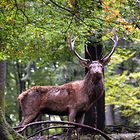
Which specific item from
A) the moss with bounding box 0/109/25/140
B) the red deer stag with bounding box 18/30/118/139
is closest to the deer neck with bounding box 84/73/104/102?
the red deer stag with bounding box 18/30/118/139

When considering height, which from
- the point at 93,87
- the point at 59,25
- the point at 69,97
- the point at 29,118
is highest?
the point at 59,25

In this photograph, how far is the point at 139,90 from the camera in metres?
17.3

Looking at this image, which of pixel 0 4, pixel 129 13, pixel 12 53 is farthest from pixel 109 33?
pixel 0 4

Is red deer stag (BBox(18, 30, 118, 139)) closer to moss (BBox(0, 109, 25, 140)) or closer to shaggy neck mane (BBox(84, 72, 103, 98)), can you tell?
shaggy neck mane (BBox(84, 72, 103, 98))

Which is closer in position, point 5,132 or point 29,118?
point 5,132

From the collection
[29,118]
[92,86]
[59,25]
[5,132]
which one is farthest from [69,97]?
[5,132]

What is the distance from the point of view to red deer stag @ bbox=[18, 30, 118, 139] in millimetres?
8719

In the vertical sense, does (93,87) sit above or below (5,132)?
above

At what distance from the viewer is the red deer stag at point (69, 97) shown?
28.6 feet

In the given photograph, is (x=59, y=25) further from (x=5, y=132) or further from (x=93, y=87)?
(x=5, y=132)

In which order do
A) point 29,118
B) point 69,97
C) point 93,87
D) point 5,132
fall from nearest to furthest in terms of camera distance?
point 5,132
point 93,87
point 69,97
point 29,118

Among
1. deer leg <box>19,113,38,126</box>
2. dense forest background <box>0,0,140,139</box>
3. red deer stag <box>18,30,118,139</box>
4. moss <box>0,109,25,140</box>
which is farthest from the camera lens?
deer leg <box>19,113,38,126</box>

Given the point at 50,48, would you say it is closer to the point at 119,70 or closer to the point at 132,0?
the point at 132,0

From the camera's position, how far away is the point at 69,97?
8977 millimetres
